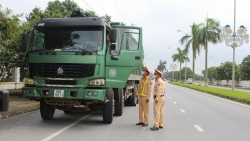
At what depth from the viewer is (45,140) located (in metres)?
6.88

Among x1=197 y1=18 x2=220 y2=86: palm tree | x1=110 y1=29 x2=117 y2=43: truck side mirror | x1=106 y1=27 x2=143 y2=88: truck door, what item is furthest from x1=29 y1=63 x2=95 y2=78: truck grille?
x1=197 y1=18 x2=220 y2=86: palm tree

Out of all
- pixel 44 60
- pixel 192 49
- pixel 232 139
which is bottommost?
pixel 232 139

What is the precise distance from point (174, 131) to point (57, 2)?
958 inches

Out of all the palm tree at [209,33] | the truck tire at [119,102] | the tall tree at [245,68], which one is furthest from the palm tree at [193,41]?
the truck tire at [119,102]

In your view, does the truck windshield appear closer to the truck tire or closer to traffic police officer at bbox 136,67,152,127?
traffic police officer at bbox 136,67,152,127

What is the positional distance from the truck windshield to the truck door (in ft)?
1.77

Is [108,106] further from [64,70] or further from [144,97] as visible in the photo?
[64,70]

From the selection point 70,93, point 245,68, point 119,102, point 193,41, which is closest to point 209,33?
point 193,41

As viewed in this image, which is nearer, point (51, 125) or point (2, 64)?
point (51, 125)

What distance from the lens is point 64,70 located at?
8.47 metres

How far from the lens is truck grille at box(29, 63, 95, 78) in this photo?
8383 mm

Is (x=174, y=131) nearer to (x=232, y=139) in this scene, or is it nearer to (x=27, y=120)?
(x=232, y=139)

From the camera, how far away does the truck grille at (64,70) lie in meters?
8.38

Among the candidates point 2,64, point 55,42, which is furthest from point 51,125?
point 2,64
